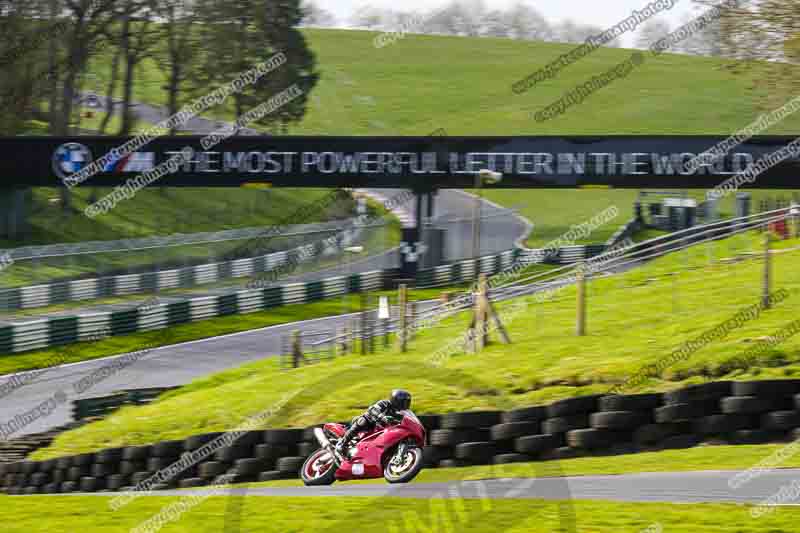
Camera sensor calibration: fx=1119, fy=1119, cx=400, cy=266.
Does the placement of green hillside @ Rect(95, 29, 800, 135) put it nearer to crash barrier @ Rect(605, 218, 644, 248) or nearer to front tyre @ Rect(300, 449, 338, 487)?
crash barrier @ Rect(605, 218, 644, 248)

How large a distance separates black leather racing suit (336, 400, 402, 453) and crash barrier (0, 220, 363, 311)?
789 inches

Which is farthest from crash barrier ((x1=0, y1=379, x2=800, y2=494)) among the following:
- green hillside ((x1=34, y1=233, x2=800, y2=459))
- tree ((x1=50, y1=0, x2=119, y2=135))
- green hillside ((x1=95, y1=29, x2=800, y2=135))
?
green hillside ((x1=95, y1=29, x2=800, y2=135))

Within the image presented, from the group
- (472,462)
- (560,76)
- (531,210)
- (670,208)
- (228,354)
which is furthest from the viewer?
(560,76)

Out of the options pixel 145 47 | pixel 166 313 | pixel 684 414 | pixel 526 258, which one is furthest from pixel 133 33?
pixel 684 414

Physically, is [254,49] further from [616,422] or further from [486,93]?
[616,422]

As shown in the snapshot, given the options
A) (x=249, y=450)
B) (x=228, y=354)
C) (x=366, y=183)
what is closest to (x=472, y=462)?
(x=249, y=450)

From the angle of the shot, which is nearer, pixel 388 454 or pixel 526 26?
pixel 388 454

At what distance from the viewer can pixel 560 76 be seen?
8131 cm

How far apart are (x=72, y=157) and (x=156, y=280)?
485cm

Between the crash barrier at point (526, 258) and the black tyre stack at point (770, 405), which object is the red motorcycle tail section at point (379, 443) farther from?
the crash barrier at point (526, 258)

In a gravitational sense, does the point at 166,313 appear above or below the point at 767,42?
below

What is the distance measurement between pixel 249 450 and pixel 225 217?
129ft

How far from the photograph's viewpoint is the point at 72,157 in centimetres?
3428

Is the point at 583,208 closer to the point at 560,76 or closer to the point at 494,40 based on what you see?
the point at 560,76
